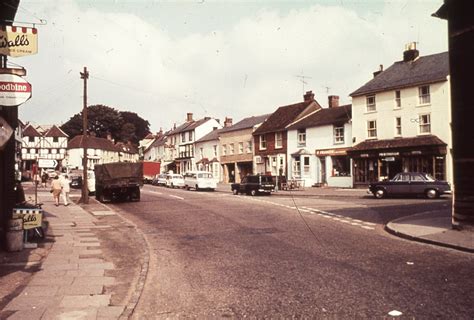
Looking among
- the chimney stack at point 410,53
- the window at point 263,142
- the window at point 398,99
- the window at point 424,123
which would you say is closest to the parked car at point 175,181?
the window at point 263,142

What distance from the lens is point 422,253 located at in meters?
10.7

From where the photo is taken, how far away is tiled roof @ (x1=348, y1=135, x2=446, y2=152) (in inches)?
1394

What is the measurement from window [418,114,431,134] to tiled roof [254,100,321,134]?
16.6m

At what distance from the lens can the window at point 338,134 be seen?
4410 centimetres

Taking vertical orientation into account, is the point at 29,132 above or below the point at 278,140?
above

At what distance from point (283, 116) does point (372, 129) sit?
1512cm

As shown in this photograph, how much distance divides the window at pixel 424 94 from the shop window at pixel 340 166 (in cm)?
922

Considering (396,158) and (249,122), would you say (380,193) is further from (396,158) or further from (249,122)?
(249,122)

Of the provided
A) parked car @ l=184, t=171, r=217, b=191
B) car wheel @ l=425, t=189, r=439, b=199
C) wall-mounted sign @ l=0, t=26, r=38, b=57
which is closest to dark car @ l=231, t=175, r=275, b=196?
parked car @ l=184, t=171, r=217, b=191

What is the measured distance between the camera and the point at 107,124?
111688mm

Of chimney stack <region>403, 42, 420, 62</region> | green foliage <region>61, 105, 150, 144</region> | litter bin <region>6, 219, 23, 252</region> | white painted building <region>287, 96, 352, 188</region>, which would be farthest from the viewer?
green foliage <region>61, 105, 150, 144</region>

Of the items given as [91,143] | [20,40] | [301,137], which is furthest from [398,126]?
[91,143]

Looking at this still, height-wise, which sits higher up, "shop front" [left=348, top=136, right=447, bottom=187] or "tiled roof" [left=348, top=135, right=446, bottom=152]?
"tiled roof" [left=348, top=135, right=446, bottom=152]

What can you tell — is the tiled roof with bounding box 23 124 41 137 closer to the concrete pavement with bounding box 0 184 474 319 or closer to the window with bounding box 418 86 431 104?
the window with bounding box 418 86 431 104
